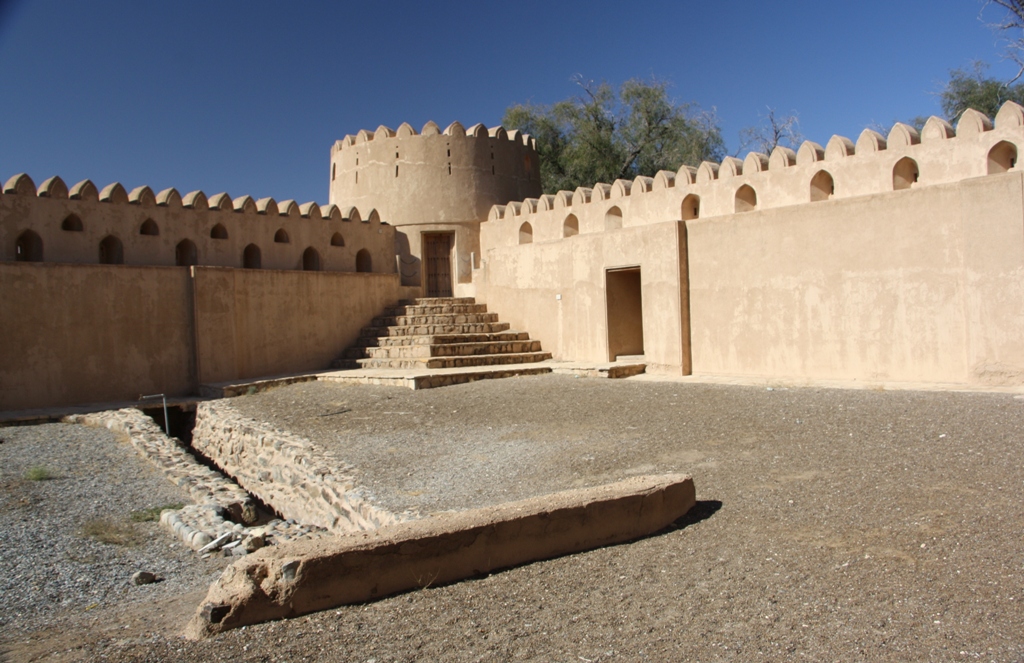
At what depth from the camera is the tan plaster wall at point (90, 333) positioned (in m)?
11.0

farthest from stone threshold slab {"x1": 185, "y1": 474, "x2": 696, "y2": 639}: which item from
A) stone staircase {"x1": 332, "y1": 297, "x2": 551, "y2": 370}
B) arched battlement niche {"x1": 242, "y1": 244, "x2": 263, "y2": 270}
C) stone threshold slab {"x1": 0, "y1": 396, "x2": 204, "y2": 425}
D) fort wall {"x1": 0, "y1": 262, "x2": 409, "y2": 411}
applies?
arched battlement niche {"x1": 242, "y1": 244, "x2": 263, "y2": 270}

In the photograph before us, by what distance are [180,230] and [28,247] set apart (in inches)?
87.3

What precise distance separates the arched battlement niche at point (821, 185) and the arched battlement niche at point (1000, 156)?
1904 millimetres

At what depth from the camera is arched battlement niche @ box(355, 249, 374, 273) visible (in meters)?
15.9

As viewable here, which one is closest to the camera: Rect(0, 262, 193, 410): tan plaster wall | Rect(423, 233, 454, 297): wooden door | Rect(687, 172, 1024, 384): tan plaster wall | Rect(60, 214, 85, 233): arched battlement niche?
Rect(687, 172, 1024, 384): tan plaster wall

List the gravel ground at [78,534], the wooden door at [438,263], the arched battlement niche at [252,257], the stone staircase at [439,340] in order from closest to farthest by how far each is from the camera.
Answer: the gravel ground at [78,534], the stone staircase at [439,340], the arched battlement niche at [252,257], the wooden door at [438,263]

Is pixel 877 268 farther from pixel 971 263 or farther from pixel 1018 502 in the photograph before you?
pixel 1018 502

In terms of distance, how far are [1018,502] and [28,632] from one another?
17.1 feet

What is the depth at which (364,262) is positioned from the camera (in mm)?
15953

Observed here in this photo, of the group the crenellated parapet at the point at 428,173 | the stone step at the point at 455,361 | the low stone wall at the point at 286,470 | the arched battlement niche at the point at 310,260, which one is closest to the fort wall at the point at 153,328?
the arched battlement niche at the point at 310,260

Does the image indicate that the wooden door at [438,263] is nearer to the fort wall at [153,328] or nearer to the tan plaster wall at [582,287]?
the tan plaster wall at [582,287]

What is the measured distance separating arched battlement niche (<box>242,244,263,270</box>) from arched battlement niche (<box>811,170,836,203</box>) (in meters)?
9.36

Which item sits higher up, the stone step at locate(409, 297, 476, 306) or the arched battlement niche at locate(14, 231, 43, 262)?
the arched battlement niche at locate(14, 231, 43, 262)

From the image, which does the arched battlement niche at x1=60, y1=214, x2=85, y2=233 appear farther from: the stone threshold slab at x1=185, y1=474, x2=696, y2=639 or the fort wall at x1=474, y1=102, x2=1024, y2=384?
the stone threshold slab at x1=185, y1=474, x2=696, y2=639
